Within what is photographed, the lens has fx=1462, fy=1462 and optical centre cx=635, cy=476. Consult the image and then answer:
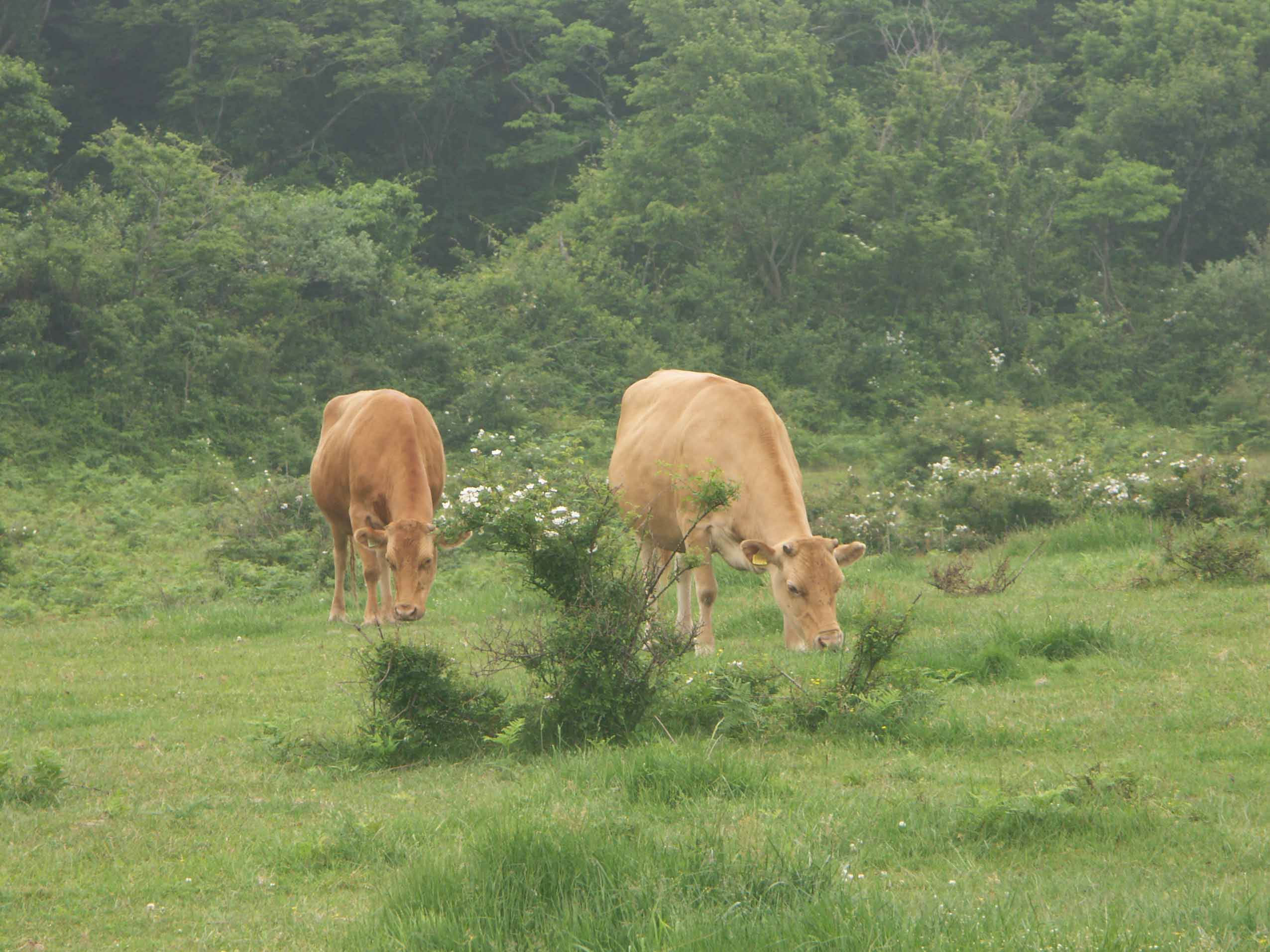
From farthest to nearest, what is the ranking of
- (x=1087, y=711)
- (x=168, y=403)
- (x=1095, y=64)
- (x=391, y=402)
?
(x=1095, y=64) → (x=168, y=403) → (x=391, y=402) → (x=1087, y=711)

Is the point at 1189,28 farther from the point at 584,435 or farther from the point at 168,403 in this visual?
the point at 168,403

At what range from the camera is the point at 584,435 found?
25.3 m

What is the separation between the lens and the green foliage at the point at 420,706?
22.9ft

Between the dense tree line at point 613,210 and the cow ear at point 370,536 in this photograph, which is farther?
the dense tree line at point 613,210

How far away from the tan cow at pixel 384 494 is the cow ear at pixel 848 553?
2723 millimetres

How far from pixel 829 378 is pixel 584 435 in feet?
23.3

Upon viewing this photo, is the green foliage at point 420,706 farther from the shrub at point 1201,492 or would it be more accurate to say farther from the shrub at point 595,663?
the shrub at point 1201,492

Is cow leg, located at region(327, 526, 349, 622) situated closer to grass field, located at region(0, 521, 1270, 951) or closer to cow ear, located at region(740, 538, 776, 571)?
grass field, located at region(0, 521, 1270, 951)

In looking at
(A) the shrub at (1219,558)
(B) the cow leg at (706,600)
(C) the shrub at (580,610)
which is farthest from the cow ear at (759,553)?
(A) the shrub at (1219,558)

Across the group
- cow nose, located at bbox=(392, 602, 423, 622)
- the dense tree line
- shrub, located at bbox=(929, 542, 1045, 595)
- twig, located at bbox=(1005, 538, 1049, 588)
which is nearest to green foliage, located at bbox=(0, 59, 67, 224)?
the dense tree line

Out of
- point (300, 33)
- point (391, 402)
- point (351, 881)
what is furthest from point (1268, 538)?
point (300, 33)

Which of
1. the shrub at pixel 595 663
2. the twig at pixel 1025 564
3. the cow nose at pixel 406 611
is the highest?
the shrub at pixel 595 663

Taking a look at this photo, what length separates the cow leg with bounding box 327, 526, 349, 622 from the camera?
12.3m

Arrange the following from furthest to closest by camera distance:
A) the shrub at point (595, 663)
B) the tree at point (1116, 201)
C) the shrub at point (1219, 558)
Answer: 1. the tree at point (1116, 201)
2. the shrub at point (1219, 558)
3. the shrub at point (595, 663)
